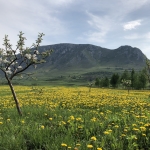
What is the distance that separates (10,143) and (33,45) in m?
5.82

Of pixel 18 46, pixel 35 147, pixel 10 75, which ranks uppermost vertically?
pixel 18 46

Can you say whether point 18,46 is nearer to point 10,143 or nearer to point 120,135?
point 10,143

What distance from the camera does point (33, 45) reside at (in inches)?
440

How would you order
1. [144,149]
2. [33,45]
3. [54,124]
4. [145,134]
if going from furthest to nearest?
[33,45] < [54,124] < [145,134] < [144,149]

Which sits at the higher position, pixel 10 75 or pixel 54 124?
pixel 10 75

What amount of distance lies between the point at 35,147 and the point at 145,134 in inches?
145

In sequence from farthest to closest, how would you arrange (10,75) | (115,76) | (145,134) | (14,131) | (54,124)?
(115,76) < (10,75) < (54,124) < (14,131) < (145,134)

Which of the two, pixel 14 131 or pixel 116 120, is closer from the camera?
pixel 14 131

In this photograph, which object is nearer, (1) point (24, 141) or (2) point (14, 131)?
(1) point (24, 141)

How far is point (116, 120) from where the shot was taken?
973 cm

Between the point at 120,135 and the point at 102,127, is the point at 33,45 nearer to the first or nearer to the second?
the point at 102,127

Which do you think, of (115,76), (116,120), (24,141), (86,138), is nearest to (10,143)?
(24,141)

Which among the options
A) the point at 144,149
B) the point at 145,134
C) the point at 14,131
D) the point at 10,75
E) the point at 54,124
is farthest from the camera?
the point at 10,75

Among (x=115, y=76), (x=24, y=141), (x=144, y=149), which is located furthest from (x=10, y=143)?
(x=115, y=76)
